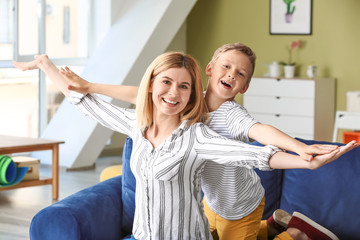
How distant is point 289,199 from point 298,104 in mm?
4384

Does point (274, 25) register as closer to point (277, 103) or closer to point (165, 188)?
point (277, 103)

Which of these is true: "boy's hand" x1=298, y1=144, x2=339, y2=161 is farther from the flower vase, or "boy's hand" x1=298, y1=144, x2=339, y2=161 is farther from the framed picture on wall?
the framed picture on wall

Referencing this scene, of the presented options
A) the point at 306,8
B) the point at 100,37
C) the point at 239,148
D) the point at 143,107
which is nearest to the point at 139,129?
the point at 143,107

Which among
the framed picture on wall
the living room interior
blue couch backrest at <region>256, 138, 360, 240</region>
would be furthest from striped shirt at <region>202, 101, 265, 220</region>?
the framed picture on wall

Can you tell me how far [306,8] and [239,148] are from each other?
5.67m

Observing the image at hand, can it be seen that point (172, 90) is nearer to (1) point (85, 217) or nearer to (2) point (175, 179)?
(2) point (175, 179)

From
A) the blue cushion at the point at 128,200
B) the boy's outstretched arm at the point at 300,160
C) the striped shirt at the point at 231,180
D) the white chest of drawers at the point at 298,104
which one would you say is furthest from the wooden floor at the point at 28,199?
the boy's outstretched arm at the point at 300,160

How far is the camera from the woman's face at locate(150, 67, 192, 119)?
6.97 ft

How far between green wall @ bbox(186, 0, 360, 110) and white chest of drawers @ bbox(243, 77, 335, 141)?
23 centimetres

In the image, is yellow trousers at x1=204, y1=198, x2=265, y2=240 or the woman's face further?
yellow trousers at x1=204, y1=198, x2=265, y2=240

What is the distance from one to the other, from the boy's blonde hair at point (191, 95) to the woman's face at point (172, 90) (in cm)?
2

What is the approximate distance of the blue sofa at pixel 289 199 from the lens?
2525 millimetres

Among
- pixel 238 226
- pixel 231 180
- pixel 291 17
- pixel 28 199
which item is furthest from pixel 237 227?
pixel 291 17

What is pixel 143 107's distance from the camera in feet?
7.25
